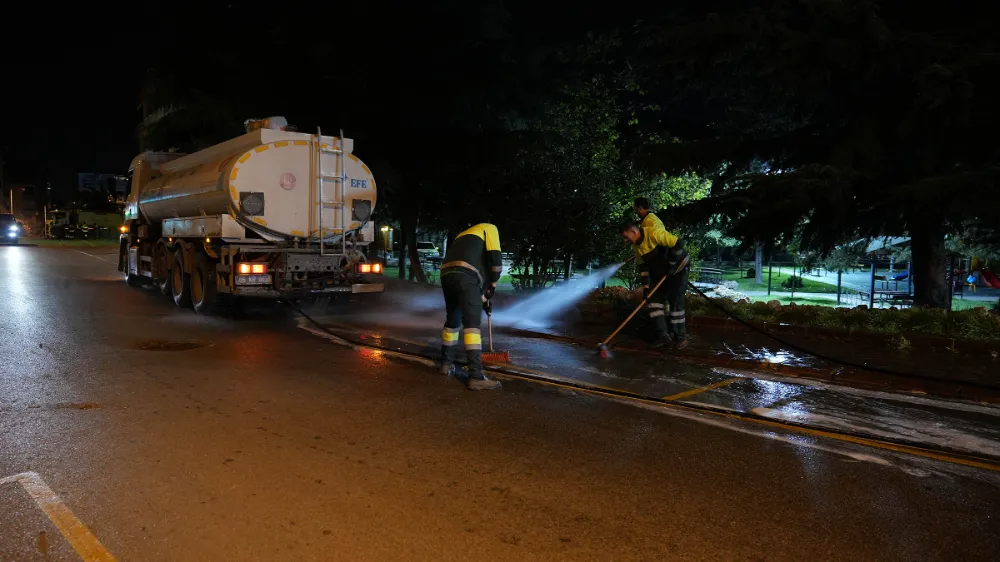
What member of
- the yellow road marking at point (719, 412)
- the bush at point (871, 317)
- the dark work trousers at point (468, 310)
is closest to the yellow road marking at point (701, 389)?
the yellow road marking at point (719, 412)

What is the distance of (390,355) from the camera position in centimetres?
892

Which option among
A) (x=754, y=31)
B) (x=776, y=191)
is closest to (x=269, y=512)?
(x=776, y=191)

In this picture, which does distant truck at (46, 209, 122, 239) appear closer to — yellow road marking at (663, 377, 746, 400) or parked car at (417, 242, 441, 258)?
parked car at (417, 242, 441, 258)

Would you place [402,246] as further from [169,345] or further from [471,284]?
[471,284]

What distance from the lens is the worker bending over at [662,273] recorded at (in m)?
8.95

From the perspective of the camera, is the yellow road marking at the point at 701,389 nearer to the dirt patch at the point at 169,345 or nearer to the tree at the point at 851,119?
the tree at the point at 851,119

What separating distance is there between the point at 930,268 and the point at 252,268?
10834 millimetres

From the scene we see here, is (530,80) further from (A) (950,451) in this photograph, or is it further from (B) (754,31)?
(A) (950,451)

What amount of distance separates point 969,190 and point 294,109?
591 inches

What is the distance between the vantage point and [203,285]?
40.5 ft

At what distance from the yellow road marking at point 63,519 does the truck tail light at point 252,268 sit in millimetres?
7157

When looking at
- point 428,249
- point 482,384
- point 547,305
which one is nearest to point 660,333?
point 482,384

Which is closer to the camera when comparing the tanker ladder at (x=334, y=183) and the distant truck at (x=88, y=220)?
the tanker ladder at (x=334, y=183)

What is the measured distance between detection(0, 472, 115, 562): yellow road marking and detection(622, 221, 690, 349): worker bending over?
661 cm
